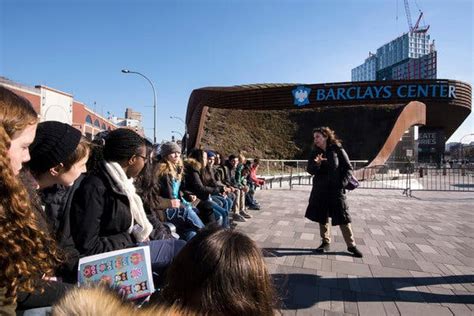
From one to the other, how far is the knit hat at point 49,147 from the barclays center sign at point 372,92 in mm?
36991

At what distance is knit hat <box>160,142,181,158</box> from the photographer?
4434 millimetres

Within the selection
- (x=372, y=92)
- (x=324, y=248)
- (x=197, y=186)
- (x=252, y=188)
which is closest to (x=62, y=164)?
(x=197, y=186)

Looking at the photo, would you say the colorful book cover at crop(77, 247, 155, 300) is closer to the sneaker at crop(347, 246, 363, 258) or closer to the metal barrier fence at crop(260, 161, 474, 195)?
the sneaker at crop(347, 246, 363, 258)

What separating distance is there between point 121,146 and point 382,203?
383 inches

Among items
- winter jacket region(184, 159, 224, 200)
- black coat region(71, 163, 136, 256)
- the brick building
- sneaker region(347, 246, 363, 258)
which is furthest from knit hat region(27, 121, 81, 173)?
the brick building

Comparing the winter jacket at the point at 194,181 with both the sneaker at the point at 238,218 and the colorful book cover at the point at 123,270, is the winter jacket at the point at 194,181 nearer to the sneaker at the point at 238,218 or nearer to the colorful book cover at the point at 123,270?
the sneaker at the point at 238,218

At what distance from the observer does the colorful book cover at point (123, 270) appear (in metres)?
1.78

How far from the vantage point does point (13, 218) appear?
1176 millimetres

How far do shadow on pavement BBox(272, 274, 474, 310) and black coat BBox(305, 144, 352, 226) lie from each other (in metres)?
1.10

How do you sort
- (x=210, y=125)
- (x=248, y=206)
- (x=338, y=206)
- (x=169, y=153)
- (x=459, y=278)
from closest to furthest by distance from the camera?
(x=459, y=278), (x=169, y=153), (x=338, y=206), (x=248, y=206), (x=210, y=125)

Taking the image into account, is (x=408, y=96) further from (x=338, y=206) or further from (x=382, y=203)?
(x=338, y=206)

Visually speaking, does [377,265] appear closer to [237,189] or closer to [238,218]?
[238,218]

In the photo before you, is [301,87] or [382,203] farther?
[301,87]

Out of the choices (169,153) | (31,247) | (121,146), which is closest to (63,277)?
(31,247)
